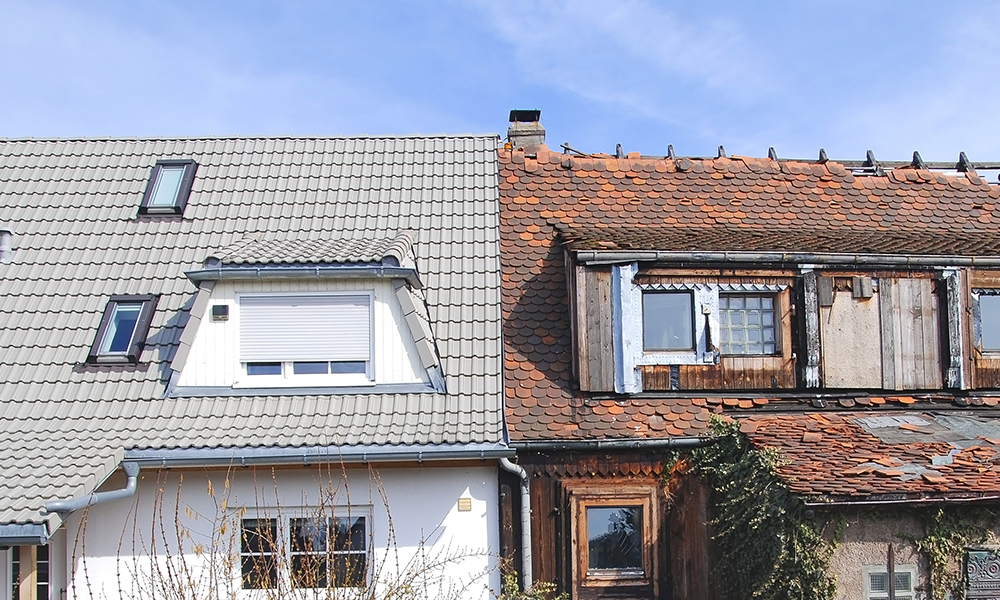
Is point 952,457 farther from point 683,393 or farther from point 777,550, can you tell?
point 683,393

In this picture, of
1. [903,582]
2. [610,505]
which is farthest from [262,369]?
[903,582]

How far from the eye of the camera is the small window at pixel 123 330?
423 inches

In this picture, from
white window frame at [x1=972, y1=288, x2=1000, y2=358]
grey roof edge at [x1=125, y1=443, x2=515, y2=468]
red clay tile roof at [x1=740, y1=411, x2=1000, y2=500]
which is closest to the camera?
red clay tile roof at [x1=740, y1=411, x2=1000, y2=500]

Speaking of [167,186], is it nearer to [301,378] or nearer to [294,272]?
[294,272]

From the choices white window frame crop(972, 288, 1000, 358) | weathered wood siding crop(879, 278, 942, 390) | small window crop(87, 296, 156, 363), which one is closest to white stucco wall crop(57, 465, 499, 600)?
small window crop(87, 296, 156, 363)

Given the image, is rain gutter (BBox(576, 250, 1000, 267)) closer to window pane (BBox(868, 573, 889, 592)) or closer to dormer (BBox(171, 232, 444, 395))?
dormer (BBox(171, 232, 444, 395))

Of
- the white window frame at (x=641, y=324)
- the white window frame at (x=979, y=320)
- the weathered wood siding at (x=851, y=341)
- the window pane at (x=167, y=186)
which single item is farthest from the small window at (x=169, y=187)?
the white window frame at (x=979, y=320)

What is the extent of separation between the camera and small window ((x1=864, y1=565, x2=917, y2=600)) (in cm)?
877

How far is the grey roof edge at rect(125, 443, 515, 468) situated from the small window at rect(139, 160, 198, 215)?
169 inches

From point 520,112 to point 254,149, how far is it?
422cm

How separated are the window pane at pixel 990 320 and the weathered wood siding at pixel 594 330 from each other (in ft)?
15.9

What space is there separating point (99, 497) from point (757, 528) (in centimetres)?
656

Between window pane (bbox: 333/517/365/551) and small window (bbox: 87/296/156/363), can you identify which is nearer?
window pane (bbox: 333/517/365/551)

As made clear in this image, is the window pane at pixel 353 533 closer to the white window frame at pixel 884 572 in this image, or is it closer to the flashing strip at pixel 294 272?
the flashing strip at pixel 294 272
